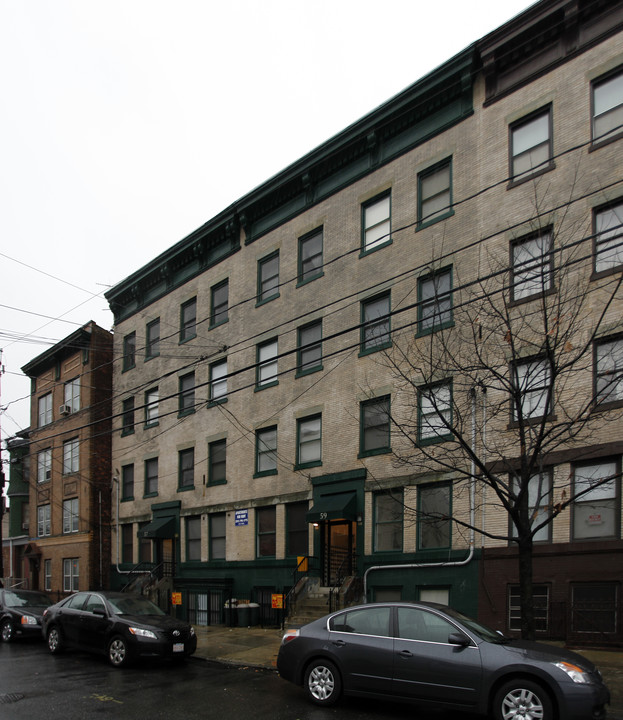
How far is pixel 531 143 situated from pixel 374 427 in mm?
8345

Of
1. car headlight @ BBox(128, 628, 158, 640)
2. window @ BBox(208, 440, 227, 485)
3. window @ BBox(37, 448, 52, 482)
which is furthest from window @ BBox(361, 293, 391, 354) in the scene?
window @ BBox(37, 448, 52, 482)

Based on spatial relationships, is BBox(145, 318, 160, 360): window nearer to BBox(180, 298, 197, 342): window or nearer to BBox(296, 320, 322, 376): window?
BBox(180, 298, 197, 342): window

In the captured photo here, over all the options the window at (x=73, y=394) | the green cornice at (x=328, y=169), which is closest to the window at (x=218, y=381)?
the green cornice at (x=328, y=169)

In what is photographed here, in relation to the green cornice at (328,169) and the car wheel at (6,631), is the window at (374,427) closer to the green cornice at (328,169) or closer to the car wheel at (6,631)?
the green cornice at (328,169)

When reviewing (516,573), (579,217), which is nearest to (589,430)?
(516,573)

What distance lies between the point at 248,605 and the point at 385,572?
511cm

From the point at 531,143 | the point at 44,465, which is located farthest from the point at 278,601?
the point at 44,465

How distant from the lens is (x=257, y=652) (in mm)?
15117

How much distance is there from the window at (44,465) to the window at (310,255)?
758 inches

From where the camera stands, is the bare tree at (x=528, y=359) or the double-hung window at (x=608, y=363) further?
the double-hung window at (x=608, y=363)

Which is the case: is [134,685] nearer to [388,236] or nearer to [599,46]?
[388,236]

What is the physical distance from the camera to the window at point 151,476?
92.2 ft

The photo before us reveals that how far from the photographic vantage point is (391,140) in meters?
20.0

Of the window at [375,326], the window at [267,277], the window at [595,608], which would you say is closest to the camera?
the window at [595,608]
